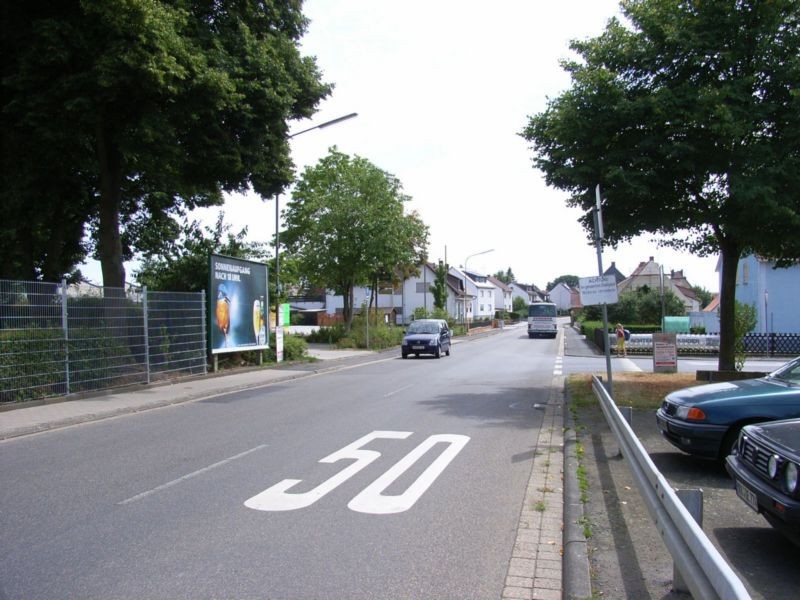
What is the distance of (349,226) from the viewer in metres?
35.0

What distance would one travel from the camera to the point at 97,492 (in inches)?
232

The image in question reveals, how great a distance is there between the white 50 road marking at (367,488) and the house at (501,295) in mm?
108348

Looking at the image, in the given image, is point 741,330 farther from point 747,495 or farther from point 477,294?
point 477,294

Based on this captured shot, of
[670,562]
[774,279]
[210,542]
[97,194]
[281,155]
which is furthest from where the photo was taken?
[774,279]

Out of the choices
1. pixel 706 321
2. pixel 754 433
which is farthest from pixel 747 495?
pixel 706 321

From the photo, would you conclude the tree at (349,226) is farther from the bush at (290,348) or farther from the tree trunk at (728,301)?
the tree trunk at (728,301)

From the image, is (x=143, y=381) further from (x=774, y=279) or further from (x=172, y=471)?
(x=774, y=279)

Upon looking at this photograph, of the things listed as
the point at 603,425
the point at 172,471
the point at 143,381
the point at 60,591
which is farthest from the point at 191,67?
the point at 60,591

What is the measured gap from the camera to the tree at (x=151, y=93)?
12695 mm

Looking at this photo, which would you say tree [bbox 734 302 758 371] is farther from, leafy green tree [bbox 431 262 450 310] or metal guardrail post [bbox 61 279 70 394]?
leafy green tree [bbox 431 262 450 310]

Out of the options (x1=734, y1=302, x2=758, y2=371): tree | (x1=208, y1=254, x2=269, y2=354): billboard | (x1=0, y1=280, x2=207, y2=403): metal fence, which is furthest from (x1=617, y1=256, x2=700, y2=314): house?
(x1=0, y1=280, x2=207, y2=403): metal fence

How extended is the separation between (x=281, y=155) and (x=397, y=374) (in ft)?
24.7

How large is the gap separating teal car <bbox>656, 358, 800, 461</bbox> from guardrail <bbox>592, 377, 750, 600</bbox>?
6.09ft

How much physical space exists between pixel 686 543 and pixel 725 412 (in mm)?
3577
